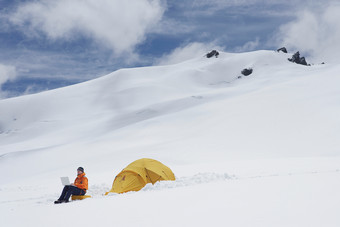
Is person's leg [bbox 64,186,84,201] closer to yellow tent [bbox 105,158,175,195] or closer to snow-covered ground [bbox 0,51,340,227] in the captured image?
snow-covered ground [bbox 0,51,340,227]

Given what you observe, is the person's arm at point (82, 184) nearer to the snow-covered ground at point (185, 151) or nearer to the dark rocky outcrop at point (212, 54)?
the snow-covered ground at point (185, 151)

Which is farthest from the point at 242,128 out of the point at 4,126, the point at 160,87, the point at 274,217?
the point at 4,126

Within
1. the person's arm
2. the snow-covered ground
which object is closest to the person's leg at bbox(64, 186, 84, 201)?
the person's arm

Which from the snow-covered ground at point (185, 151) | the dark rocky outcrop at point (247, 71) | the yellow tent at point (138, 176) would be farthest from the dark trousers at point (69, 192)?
the dark rocky outcrop at point (247, 71)

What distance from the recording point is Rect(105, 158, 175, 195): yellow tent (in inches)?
469

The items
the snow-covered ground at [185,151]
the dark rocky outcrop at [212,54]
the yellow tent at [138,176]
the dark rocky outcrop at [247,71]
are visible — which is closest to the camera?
the snow-covered ground at [185,151]

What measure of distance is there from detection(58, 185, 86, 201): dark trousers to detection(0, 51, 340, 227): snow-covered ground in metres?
0.55

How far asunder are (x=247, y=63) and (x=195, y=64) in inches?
812

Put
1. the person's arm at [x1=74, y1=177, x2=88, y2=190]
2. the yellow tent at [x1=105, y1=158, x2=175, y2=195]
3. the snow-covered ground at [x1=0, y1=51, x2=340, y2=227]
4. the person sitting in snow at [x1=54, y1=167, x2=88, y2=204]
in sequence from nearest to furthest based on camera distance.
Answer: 1. the snow-covered ground at [x1=0, y1=51, x2=340, y2=227]
2. the person sitting in snow at [x1=54, y1=167, x2=88, y2=204]
3. the person's arm at [x1=74, y1=177, x2=88, y2=190]
4. the yellow tent at [x1=105, y1=158, x2=175, y2=195]

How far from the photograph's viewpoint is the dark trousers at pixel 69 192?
33.4 feet

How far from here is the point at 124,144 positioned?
3453 centimetres

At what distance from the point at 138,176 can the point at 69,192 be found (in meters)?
2.79

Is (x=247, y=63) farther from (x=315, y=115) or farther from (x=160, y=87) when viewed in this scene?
(x=315, y=115)

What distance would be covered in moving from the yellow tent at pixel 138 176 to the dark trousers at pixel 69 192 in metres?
1.57
